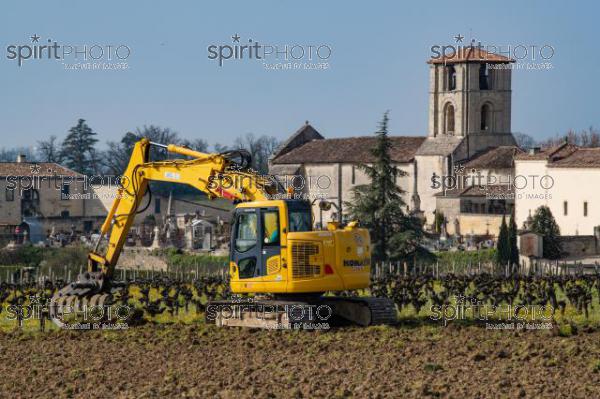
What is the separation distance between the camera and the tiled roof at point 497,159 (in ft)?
281

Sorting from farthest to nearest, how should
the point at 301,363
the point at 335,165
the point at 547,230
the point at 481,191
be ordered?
1. the point at 335,165
2. the point at 481,191
3. the point at 547,230
4. the point at 301,363

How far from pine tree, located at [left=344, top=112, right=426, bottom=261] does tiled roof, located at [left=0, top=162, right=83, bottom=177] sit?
96.6ft

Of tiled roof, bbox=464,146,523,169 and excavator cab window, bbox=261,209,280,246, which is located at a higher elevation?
tiled roof, bbox=464,146,523,169

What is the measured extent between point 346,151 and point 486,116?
29.5 ft

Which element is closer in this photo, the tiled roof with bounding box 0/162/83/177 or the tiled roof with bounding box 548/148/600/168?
the tiled roof with bounding box 548/148/600/168

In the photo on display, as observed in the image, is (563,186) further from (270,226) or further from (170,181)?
(270,226)

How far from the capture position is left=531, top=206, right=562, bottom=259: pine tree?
68.9 meters

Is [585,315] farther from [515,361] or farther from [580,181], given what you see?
[580,181]

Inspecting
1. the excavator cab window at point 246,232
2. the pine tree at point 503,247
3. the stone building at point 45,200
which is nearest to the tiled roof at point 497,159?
the pine tree at point 503,247

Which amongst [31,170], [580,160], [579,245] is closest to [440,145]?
[580,160]

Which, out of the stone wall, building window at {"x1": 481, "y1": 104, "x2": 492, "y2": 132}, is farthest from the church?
the stone wall

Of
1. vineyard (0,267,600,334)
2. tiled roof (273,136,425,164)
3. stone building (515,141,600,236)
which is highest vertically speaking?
tiled roof (273,136,425,164)

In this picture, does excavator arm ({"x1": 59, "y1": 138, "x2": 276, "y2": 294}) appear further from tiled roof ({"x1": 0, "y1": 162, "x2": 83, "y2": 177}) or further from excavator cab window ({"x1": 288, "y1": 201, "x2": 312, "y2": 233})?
tiled roof ({"x1": 0, "y1": 162, "x2": 83, "y2": 177})

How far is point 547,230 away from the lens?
233 ft
